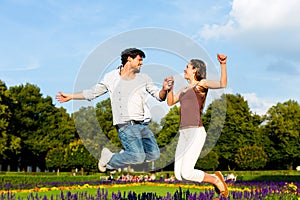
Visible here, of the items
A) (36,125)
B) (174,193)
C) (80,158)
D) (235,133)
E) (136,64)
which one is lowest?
(174,193)

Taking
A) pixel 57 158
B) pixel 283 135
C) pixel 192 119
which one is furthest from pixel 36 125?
pixel 192 119

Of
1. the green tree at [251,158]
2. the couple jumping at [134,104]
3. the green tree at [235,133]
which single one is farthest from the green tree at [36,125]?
the couple jumping at [134,104]

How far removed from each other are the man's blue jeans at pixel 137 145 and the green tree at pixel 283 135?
181 feet

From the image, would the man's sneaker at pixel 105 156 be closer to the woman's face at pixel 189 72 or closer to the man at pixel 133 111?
the man at pixel 133 111

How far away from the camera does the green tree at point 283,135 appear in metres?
58.2

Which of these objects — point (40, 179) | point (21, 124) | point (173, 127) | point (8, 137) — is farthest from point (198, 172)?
point (21, 124)

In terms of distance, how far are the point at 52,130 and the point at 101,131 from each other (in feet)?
172

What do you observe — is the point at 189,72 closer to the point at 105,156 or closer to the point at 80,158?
the point at 105,156

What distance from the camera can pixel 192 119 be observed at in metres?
6.20

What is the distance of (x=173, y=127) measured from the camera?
6.17m

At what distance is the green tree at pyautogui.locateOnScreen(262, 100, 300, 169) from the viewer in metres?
58.2

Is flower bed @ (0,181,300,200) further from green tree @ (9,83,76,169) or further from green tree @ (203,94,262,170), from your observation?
green tree @ (9,83,76,169)

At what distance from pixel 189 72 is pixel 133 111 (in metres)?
1.21

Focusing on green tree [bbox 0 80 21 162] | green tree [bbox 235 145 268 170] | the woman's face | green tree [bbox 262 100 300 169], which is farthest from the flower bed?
green tree [bbox 262 100 300 169]
